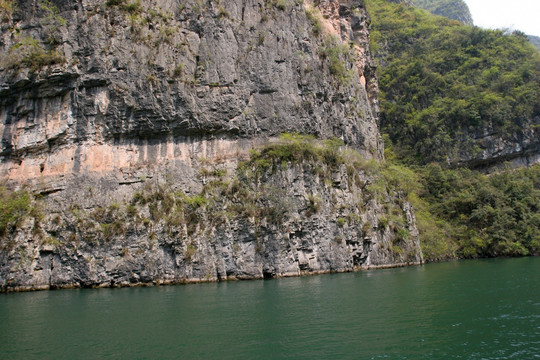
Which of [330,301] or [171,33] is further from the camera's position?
[171,33]

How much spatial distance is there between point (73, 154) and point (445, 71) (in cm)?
5146

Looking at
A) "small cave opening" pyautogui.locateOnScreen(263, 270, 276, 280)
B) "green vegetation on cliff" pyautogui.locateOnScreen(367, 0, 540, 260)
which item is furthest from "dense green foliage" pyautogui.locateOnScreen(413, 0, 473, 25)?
"small cave opening" pyautogui.locateOnScreen(263, 270, 276, 280)

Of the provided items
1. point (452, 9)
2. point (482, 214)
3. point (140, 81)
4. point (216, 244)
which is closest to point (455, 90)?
point (482, 214)

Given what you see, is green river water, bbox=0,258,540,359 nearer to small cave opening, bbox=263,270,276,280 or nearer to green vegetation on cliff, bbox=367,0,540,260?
small cave opening, bbox=263,270,276,280

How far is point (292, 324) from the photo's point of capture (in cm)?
1426

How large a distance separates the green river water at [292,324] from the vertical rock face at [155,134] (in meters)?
6.95

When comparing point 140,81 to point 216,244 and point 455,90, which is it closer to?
point 216,244

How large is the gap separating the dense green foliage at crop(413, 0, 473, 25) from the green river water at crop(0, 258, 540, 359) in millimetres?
113461

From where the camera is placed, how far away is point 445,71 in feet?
205

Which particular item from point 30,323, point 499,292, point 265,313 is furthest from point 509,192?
point 30,323

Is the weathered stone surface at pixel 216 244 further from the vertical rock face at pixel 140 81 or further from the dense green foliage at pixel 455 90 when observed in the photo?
the dense green foliage at pixel 455 90

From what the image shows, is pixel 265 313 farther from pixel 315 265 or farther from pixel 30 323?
pixel 315 265

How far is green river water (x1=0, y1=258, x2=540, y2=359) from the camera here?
11.4 metres

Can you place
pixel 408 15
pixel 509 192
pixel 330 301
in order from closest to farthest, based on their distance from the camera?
pixel 330 301 < pixel 509 192 < pixel 408 15
